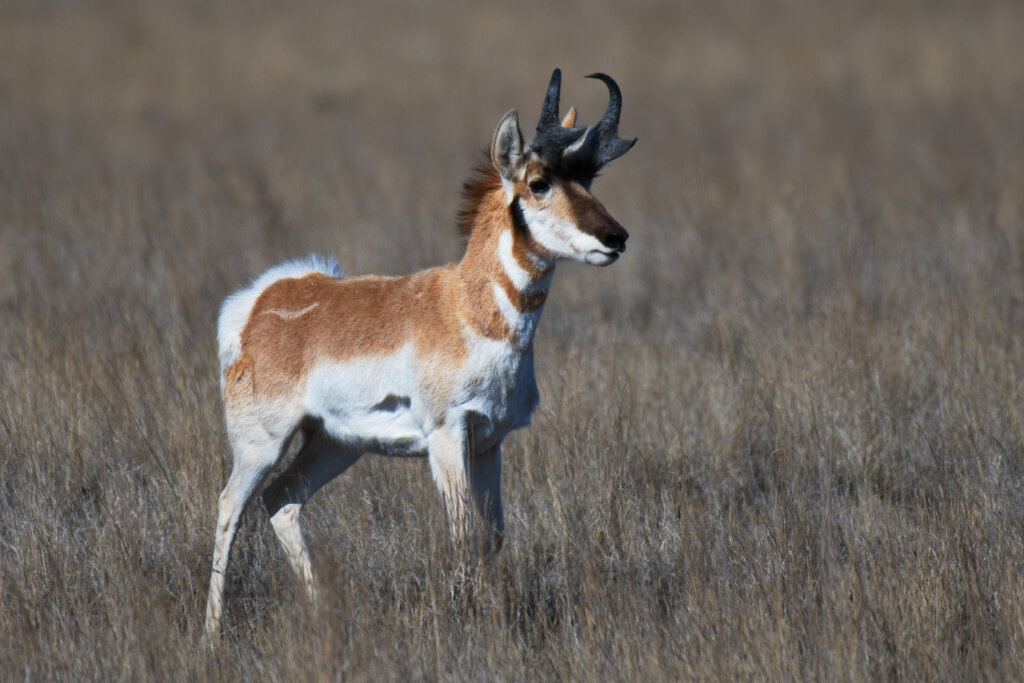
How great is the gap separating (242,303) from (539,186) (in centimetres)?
157

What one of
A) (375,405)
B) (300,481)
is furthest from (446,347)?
(300,481)

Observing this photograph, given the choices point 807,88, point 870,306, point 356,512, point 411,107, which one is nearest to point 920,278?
point 870,306

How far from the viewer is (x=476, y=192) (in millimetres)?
5043

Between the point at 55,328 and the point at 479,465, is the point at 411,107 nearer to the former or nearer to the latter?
the point at 55,328

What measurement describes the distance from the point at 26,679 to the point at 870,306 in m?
6.42

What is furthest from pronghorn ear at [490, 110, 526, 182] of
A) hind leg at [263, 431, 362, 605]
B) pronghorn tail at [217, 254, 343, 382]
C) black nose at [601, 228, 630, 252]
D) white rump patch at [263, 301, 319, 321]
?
hind leg at [263, 431, 362, 605]

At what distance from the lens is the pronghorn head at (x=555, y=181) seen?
455 cm

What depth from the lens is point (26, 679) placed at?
4246 mm

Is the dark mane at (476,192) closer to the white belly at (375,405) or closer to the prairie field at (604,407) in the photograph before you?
the white belly at (375,405)

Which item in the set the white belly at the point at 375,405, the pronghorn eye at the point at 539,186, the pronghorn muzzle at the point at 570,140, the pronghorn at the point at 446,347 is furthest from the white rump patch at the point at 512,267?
the white belly at the point at 375,405

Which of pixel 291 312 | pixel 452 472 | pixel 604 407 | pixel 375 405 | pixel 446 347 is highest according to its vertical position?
pixel 291 312

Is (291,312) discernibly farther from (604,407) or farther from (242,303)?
(604,407)

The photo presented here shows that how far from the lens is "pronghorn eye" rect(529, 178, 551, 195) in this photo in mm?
4660

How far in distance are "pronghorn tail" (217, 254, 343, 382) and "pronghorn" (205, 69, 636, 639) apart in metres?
0.02
